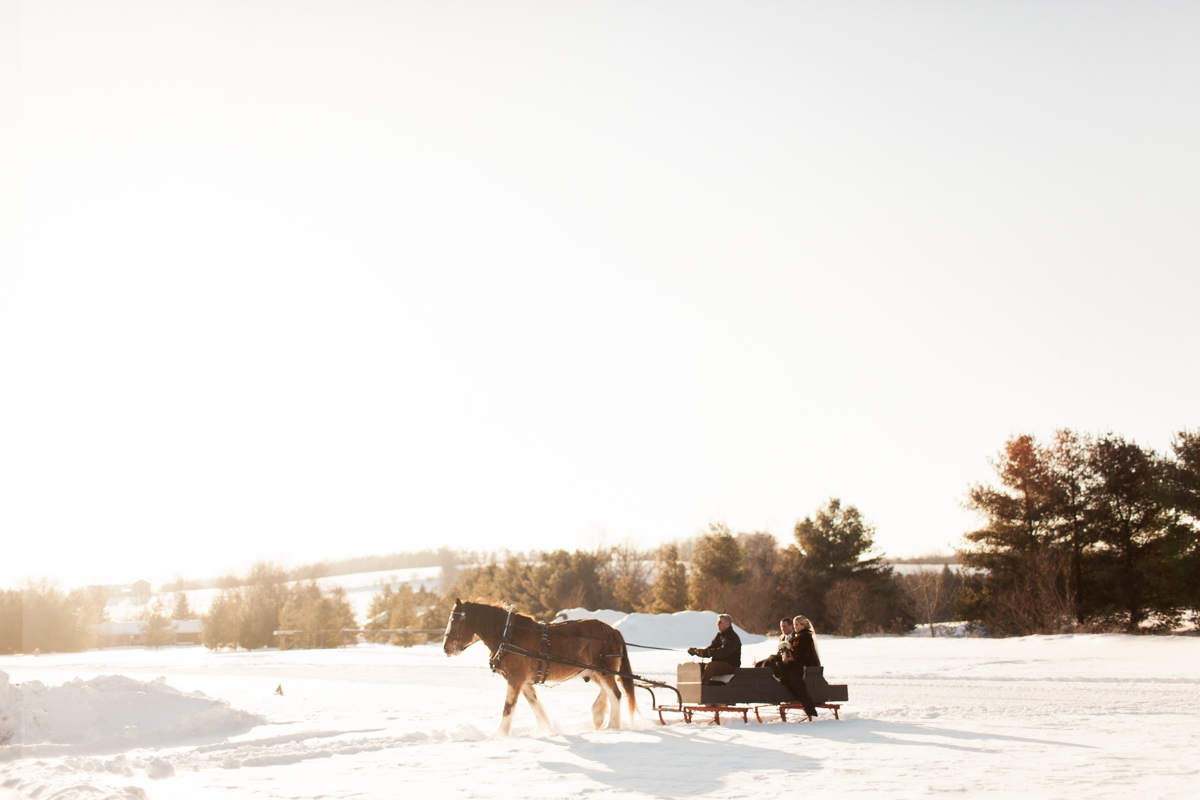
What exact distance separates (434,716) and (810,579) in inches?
1278

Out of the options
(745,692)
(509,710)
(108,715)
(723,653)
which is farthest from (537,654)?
(108,715)

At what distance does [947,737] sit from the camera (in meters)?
10.2

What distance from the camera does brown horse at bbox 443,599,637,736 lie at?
1137 centimetres

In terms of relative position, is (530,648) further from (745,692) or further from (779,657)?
(779,657)

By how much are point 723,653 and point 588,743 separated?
2.47m

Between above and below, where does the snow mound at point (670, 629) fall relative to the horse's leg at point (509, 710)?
below

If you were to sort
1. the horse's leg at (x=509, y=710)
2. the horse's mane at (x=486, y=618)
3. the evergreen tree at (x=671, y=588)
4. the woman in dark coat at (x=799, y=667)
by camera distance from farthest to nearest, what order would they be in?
the evergreen tree at (x=671, y=588)
the woman in dark coat at (x=799, y=667)
the horse's mane at (x=486, y=618)
the horse's leg at (x=509, y=710)

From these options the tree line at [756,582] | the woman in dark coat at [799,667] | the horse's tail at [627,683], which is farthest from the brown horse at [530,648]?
the tree line at [756,582]

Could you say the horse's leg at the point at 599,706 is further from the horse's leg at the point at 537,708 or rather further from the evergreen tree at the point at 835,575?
the evergreen tree at the point at 835,575

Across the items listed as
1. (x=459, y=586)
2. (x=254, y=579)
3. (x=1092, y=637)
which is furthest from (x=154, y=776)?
(x=459, y=586)

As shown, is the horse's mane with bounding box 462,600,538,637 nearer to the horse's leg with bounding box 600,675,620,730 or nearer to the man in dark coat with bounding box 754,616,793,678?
the horse's leg with bounding box 600,675,620,730

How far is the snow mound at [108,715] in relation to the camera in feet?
37.8

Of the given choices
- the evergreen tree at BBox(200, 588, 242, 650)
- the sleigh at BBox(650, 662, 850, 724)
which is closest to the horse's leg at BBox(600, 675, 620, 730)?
the sleigh at BBox(650, 662, 850, 724)

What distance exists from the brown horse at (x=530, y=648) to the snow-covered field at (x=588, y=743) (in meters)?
0.59
